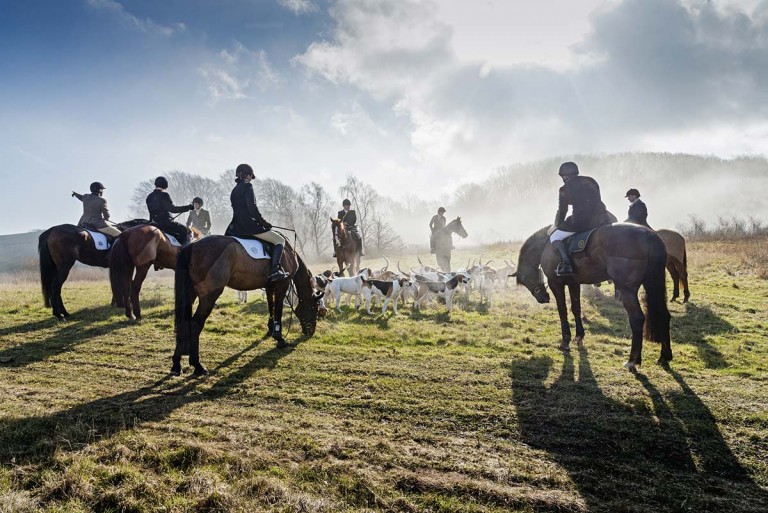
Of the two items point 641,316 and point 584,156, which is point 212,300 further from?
point 584,156

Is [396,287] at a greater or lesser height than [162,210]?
lesser

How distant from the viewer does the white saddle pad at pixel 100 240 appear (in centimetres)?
1035

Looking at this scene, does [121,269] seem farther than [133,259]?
No

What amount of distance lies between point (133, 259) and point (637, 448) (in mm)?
Answer: 10173

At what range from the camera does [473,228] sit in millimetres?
72812

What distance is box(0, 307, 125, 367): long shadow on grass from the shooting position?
6.31 metres

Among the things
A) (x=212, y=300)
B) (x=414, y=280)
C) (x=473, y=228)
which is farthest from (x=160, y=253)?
(x=473, y=228)

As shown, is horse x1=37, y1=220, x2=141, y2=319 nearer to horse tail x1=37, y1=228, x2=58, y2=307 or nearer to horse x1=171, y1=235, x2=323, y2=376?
horse tail x1=37, y1=228, x2=58, y2=307

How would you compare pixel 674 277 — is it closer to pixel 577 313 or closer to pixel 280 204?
pixel 577 313

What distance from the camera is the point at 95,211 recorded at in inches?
421

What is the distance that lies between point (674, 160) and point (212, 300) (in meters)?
104

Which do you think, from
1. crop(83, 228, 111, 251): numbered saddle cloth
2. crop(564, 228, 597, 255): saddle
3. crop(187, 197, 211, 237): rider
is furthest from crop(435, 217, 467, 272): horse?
crop(83, 228, 111, 251): numbered saddle cloth

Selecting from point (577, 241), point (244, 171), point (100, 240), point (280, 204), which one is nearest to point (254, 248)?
point (244, 171)

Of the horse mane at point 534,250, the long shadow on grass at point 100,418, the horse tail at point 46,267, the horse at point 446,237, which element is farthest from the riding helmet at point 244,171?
the horse at point 446,237
